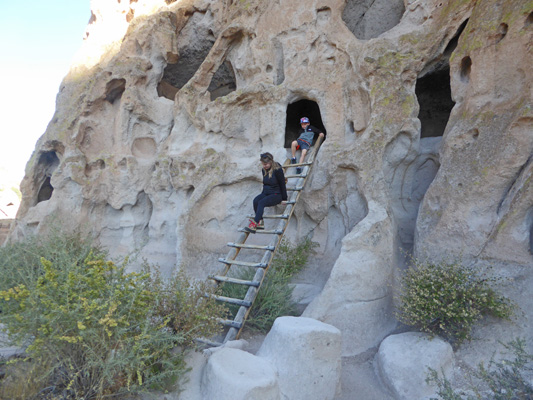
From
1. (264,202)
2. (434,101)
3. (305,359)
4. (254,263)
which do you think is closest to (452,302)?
(305,359)

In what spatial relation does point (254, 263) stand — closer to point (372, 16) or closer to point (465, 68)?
point (465, 68)

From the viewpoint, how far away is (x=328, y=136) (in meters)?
5.90

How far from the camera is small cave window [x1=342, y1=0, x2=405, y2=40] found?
727 centimetres

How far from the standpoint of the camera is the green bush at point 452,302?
143 inches

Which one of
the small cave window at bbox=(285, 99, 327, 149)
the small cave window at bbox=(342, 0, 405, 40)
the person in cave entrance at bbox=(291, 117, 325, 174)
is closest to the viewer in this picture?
the person in cave entrance at bbox=(291, 117, 325, 174)

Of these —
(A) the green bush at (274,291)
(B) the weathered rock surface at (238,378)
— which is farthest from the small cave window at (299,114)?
(B) the weathered rock surface at (238,378)

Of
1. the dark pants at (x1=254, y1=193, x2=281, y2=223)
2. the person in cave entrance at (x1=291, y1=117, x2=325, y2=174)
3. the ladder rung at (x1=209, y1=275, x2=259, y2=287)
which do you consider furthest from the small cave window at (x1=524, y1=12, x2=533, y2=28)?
the ladder rung at (x1=209, y1=275, x2=259, y2=287)

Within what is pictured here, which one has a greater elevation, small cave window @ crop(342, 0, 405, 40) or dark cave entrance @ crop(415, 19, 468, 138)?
small cave window @ crop(342, 0, 405, 40)

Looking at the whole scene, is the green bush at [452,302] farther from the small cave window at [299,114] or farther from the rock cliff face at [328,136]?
the small cave window at [299,114]

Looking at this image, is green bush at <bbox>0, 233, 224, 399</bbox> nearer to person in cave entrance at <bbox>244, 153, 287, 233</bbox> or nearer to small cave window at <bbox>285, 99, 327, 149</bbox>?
person in cave entrance at <bbox>244, 153, 287, 233</bbox>

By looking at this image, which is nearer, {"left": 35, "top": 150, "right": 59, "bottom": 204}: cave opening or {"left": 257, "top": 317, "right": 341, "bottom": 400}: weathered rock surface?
{"left": 257, "top": 317, "right": 341, "bottom": 400}: weathered rock surface

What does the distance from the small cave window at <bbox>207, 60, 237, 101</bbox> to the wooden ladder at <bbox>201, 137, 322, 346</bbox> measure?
13.3 ft

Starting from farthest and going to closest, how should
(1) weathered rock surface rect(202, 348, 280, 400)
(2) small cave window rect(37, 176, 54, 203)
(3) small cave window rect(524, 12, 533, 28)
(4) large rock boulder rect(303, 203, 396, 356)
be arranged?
1. (2) small cave window rect(37, 176, 54, 203)
2. (3) small cave window rect(524, 12, 533, 28)
3. (4) large rock boulder rect(303, 203, 396, 356)
4. (1) weathered rock surface rect(202, 348, 280, 400)

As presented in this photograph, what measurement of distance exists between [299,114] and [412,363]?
19.7 ft
